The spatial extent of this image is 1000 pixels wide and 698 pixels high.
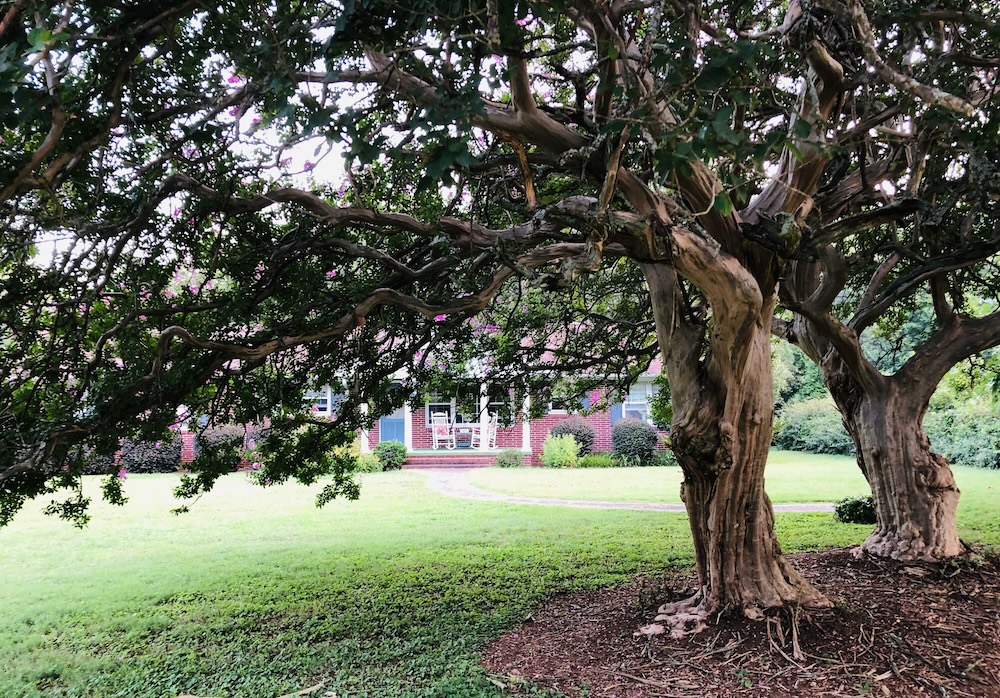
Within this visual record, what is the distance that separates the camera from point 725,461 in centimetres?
542

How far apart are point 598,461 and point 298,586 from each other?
15.1 meters

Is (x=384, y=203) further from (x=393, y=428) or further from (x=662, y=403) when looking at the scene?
(x=393, y=428)

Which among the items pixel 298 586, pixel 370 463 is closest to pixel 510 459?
pixel 370 463

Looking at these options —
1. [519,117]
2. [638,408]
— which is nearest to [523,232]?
[519,117]

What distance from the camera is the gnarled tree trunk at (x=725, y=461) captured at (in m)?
5.42

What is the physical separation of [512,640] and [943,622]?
3.58 meters

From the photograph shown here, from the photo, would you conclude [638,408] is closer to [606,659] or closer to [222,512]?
[222,512]

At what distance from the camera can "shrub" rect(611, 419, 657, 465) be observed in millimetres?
23234

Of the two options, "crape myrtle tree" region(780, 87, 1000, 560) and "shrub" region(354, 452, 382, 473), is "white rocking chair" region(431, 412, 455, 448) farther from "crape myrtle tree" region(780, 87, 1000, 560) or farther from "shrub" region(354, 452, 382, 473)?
"crape myrtle tree" region(780, 87, 1000, 560)

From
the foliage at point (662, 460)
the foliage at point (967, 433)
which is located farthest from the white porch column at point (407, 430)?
the foliage at point (967, 433)

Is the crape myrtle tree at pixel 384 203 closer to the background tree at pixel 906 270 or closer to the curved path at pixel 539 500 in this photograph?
the background tree at pixel 906 270

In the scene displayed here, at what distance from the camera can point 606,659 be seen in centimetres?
552

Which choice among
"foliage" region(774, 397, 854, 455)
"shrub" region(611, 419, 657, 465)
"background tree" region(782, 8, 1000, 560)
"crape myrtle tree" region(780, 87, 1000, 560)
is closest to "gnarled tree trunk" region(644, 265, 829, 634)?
"background tree" region(782, 8, 1000, 560)

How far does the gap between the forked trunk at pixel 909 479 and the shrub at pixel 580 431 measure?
16.1 m
